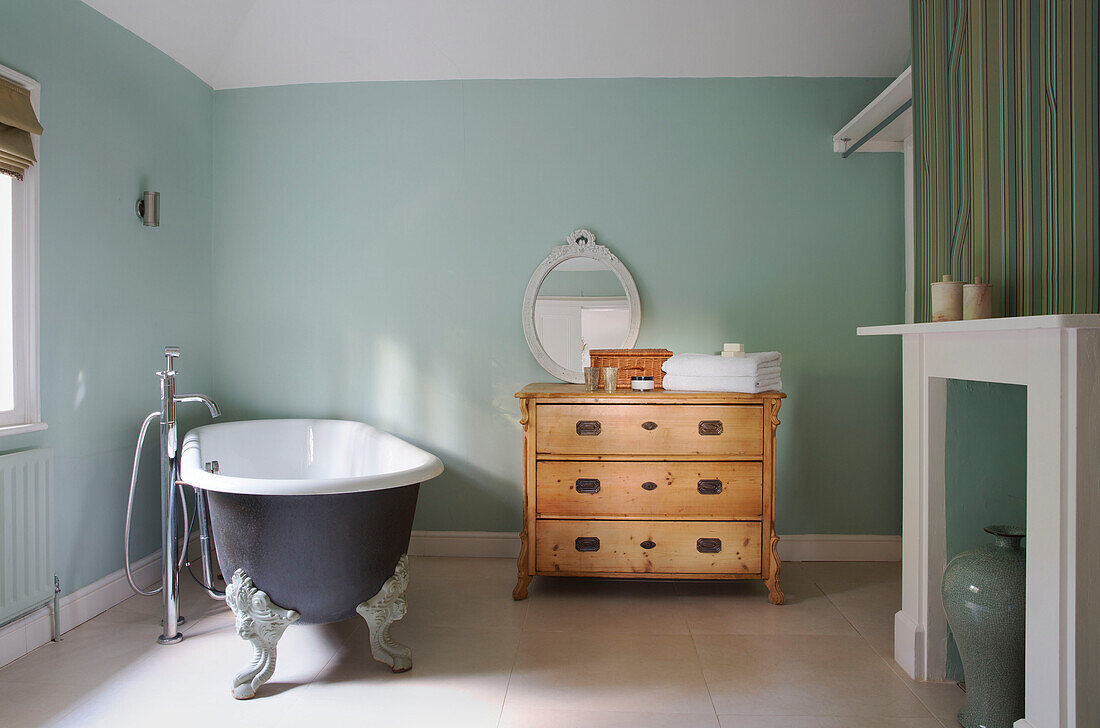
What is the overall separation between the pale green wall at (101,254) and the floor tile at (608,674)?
178 cm

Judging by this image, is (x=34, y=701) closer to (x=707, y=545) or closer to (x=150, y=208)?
(x=150, y=208)

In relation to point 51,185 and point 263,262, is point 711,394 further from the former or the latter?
point 51,185

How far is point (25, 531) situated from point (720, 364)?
259 cm

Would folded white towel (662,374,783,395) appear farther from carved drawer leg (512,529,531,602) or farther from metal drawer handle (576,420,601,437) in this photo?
carved drawer leg (512,529,531,602)

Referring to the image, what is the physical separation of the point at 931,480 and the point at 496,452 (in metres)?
1.95

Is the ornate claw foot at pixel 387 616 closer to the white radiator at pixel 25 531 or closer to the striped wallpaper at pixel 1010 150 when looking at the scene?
the white radiator at pixel 25 531

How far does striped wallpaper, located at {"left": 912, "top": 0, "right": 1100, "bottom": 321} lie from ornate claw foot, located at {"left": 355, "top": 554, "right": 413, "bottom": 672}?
76.0 inches

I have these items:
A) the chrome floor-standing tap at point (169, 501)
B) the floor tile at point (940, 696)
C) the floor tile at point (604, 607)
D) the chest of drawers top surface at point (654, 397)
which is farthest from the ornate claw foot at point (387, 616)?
the floor tile at point (940, 696)

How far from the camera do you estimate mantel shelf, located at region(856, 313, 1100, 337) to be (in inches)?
56.2

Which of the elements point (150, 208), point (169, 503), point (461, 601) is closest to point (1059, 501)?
point (461, 601)

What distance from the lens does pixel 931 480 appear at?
7.01ft

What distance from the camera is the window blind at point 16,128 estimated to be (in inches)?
87.3

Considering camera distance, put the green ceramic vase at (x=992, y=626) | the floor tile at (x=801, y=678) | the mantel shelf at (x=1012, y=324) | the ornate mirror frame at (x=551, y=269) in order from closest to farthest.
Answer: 1. the mantel shelf at (x=1012, y=324)
2. the green ceramic vase at (x=992, y=626)
3. the floor tile at (x=801, y=678)
4. the ornate mirror frame at (x=551, y=269)

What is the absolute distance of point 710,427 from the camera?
9.27ft
